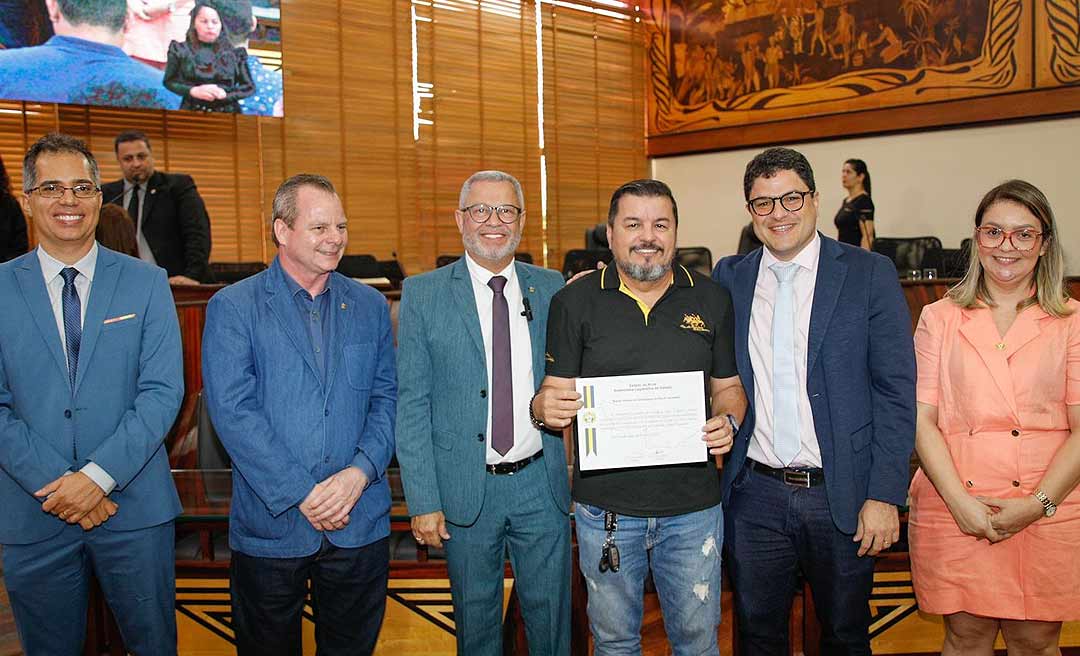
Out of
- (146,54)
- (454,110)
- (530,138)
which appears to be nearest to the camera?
(146,54)

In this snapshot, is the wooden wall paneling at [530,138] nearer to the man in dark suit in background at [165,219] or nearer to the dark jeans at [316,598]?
the man in dark suit in background at [165,219]

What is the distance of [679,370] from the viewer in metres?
2.15

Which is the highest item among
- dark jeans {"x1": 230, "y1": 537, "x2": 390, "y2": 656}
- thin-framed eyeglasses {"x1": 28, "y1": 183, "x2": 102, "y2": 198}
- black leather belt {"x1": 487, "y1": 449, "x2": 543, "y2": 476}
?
thin-framed eyeglasses {"x1": 28, "y1": 183, "x2": 102, "y2": 198}

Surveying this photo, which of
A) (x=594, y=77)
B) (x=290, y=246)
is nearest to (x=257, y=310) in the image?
(x=290, y=246)

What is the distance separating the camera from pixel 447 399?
2.35 meters

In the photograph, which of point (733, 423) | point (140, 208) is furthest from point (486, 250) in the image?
point (140, 208)

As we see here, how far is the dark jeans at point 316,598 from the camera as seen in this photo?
7.47ft

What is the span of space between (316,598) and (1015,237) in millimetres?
2191

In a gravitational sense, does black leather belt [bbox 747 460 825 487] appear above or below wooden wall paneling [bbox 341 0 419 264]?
below

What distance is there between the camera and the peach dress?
2258 millimetres

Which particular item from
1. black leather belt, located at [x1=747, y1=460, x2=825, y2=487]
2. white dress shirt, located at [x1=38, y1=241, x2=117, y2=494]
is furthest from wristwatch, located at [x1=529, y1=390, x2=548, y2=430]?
white dress shirt, located at [x1=38, y1=241, x2=117, y2=494]

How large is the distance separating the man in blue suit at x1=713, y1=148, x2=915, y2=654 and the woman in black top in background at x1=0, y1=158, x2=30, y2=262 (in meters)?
3.57

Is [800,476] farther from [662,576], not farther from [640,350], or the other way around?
[640,350]

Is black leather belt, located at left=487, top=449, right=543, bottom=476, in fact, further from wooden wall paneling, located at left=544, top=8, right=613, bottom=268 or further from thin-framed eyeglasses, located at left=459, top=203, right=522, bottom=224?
wooden wall paneling, located at left=544, top=8, right=613, bottom=268
